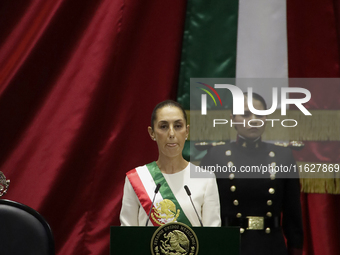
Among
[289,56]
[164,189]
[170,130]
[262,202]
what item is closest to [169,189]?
[164,189]

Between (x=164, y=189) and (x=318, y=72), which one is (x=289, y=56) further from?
(x=164, y=189)

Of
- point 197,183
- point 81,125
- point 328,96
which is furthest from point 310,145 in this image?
point 81,125

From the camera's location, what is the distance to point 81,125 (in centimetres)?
191

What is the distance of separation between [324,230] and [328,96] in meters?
0.60

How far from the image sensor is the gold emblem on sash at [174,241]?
1.05m

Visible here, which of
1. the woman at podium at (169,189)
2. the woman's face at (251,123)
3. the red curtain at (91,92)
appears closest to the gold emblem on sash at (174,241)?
the woman at podium at (169,189)

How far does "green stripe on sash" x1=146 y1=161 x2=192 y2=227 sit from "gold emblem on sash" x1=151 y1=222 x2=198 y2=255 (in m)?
0.21

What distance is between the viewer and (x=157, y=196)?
1336mm

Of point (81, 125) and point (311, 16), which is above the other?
point (311, 16)

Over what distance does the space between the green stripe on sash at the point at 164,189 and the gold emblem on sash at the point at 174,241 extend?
0.69ft

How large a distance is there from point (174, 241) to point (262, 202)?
58 cm

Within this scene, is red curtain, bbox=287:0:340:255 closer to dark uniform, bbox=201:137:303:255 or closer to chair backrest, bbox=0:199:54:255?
dark uniform, bbox=201:137:303:255

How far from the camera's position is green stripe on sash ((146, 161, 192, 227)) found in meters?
1.29

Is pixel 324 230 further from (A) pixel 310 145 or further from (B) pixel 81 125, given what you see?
(B) pixel 81 125
